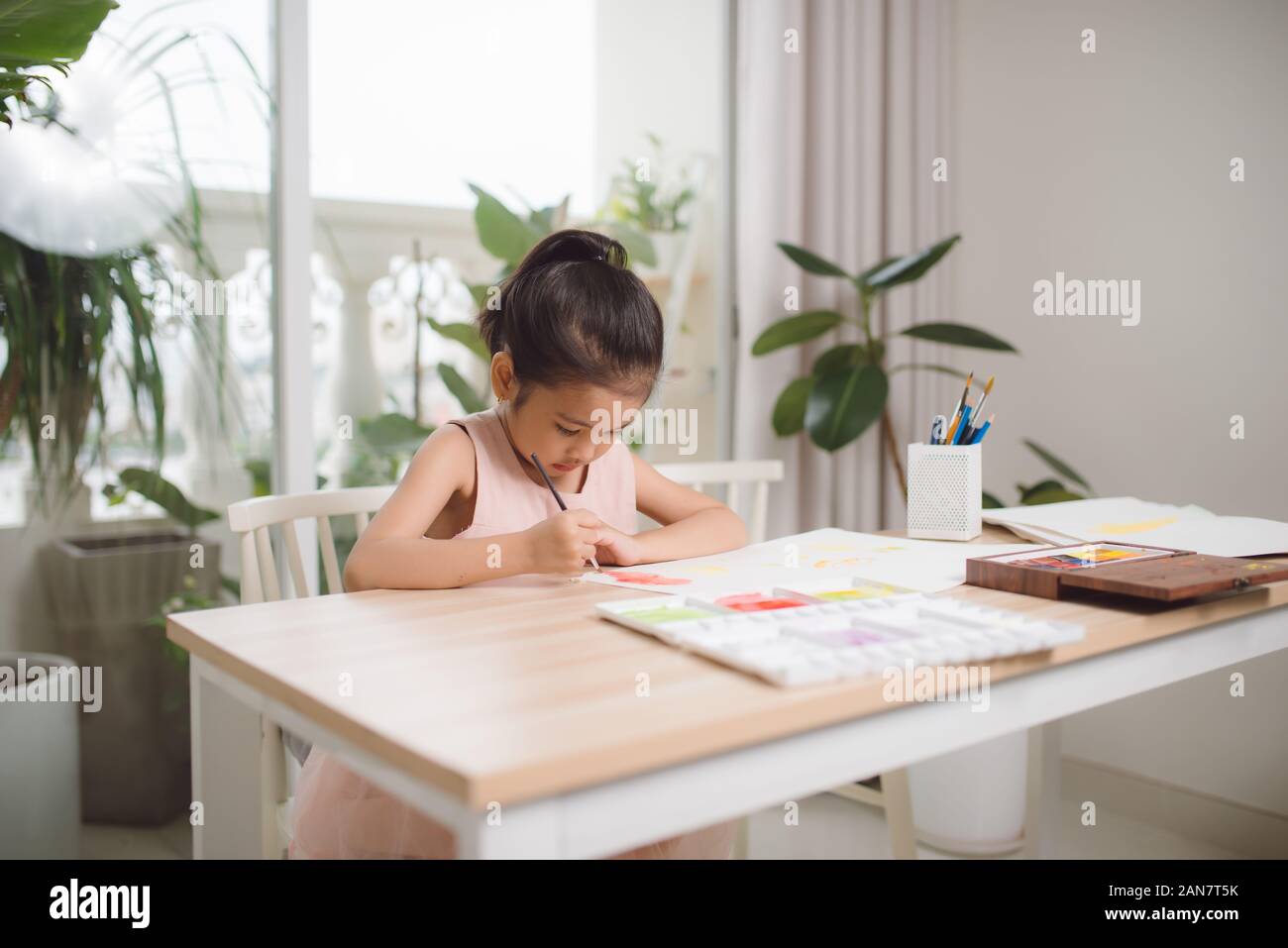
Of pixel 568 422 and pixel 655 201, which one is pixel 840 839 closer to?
pixel 568 422

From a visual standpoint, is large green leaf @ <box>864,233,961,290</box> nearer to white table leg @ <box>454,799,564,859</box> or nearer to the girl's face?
the girl's face

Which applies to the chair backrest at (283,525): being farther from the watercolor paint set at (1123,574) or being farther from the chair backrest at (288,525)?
the watercolor paint set at (1123,574)

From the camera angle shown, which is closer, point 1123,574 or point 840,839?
point 1123,574

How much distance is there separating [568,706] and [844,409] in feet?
5.00

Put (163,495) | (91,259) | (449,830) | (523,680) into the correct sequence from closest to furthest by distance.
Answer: (523,680) → (449,830) → (91,259) → (163,495)

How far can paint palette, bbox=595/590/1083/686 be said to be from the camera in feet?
2.25

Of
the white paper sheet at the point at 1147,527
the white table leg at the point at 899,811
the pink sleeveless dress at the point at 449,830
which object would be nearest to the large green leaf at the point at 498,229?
the pink sleeveless dress at the point at 449,830

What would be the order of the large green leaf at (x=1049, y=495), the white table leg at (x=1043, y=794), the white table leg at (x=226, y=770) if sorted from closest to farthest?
the white table leg at (x=226, y=770) < the white table leg at (x=1043, y=794) < the large green leaf at (x=1049, y=495)

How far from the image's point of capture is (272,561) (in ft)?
4.08

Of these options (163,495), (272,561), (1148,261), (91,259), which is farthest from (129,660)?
(1148,261)

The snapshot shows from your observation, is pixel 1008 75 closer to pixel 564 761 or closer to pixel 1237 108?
pixel 1237 108

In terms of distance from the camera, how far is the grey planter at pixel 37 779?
4.70 ft

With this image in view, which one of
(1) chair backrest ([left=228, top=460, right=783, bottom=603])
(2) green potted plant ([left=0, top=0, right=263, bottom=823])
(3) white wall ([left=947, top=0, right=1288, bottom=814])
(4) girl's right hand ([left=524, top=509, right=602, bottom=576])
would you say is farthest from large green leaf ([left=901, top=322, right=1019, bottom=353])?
(2) green potted plant ([left=0, top=0, right=263, bottom=823])

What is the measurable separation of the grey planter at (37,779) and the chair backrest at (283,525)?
47 centimetres
